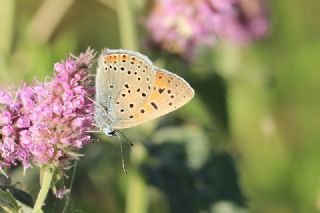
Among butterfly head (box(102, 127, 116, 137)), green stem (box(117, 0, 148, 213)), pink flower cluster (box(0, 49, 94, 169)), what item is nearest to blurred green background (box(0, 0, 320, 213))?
green stem (box(117, 0, 148, 213))

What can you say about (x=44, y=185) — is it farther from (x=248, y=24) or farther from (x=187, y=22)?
(x=248, y=24)

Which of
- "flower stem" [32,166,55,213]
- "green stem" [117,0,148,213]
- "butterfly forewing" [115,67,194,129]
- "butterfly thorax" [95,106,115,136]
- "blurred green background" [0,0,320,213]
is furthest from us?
"blurred green background" [0,0,320,213]

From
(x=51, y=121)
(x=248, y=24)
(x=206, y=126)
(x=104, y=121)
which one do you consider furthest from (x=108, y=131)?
(x=248, y=24)

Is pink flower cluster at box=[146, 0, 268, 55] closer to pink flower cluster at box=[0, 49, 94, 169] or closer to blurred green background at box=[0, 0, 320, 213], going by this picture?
blurred green background at box=[0, 0, 320, 213]

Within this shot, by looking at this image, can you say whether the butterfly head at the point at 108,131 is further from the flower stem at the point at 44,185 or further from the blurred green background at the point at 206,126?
the blurred green background at the point at 206,126

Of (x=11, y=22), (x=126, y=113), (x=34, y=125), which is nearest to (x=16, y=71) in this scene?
(x=11, y=22)
